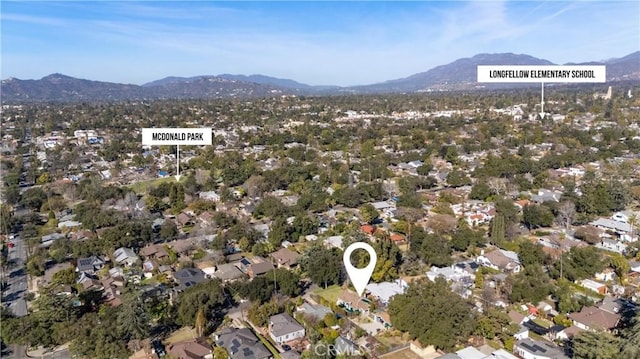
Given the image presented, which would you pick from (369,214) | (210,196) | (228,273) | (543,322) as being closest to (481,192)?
(369,214)

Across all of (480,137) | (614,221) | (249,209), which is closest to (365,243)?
(249,209)

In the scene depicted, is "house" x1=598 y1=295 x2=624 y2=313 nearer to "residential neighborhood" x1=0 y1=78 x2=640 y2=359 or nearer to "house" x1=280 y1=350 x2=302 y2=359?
"residential neighborhood" x1=0 y1=78 x2=640 y2=359

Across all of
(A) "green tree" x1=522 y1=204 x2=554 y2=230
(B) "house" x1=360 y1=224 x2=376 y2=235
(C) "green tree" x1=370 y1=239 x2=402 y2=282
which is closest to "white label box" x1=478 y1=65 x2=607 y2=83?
(A) "green tree" x1=522 y1=204 x2=554 y2=230

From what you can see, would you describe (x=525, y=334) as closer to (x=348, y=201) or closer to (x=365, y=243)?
(x=365, y=243)

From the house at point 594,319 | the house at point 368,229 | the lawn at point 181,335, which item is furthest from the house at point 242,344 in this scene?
the house at point 368,229

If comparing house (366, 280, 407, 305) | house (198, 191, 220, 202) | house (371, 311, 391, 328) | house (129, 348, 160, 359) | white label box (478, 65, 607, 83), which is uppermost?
white label box (478, 65, 607, 83)

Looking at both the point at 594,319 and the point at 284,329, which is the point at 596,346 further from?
the point at 284,329

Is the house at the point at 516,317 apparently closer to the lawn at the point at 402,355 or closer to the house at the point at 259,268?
the lawn at the point at 402,355
